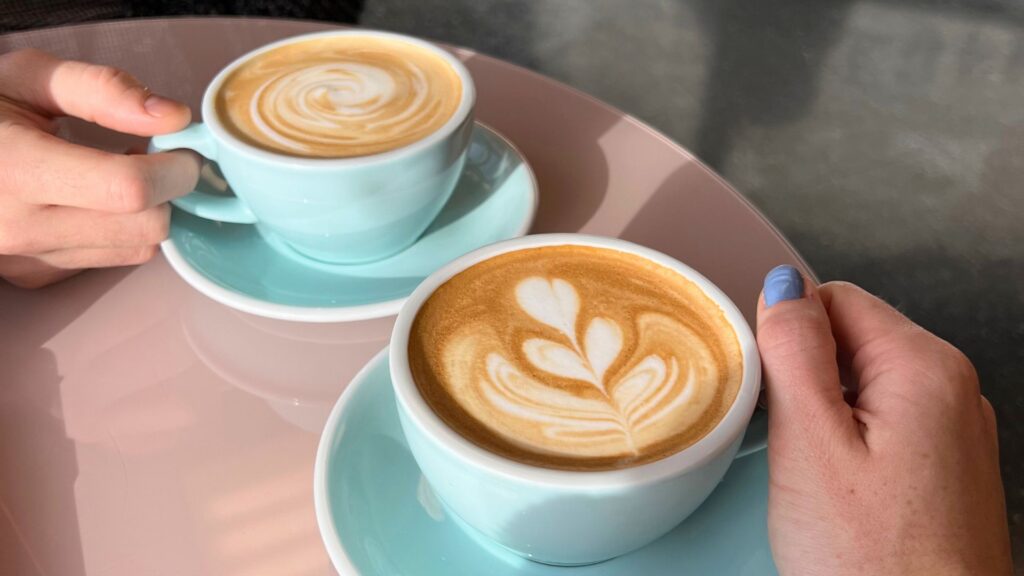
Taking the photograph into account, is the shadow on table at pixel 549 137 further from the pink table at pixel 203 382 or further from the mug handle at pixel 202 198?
the mug handle at pixel 202 198

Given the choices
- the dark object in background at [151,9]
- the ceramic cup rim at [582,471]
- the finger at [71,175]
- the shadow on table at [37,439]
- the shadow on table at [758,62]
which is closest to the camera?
the ceramic cup rim at [582,471]

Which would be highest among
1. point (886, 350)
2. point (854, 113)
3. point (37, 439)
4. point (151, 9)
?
point (886, 350)

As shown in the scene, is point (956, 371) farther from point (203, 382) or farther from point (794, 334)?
point (203, 382)

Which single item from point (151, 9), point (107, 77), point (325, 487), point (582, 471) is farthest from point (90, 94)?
point (151, 9)

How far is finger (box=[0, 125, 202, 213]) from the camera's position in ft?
2.25

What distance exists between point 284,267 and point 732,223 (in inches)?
16.9

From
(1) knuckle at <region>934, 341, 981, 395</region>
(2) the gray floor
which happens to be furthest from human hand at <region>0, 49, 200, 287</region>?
(2) the gray floor

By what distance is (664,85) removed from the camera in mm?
2256

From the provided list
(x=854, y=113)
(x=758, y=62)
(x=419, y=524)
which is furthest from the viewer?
(x=758, y=62)

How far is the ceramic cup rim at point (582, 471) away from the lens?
18.1 inches

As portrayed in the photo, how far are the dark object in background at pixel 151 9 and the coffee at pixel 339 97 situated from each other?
727 mm

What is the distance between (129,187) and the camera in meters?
0.69

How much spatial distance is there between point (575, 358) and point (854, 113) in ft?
6.13

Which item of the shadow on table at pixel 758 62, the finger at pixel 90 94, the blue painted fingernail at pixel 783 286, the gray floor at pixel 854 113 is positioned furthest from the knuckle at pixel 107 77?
the shadow on table at pixel 758 62
